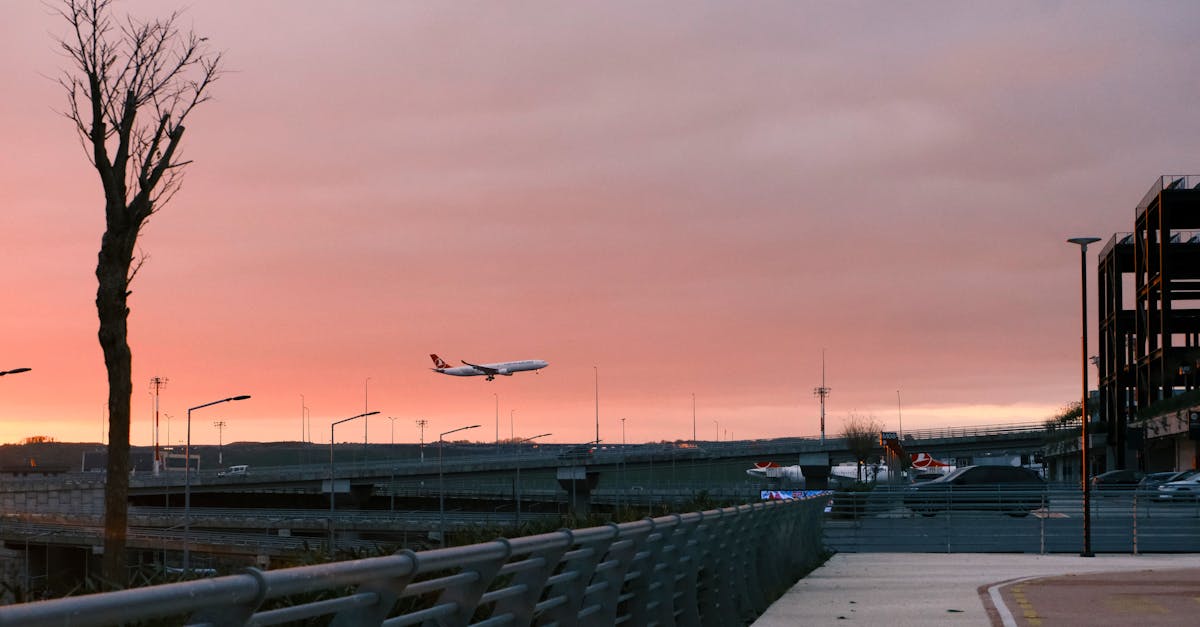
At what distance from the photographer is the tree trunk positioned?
91.1 feet

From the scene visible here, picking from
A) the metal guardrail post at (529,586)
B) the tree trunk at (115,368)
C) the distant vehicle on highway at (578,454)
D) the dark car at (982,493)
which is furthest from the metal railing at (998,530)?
the distant vehicle on highway at (578,454)

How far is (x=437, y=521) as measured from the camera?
393ft

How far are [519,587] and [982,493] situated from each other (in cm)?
3079

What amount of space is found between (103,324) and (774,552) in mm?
14779

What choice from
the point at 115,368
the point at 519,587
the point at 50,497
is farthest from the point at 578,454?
the point at 519,587

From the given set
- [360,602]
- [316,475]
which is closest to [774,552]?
[360,602]

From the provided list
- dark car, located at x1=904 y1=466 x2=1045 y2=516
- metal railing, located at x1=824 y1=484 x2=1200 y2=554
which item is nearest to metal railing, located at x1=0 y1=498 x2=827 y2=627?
metal railing, located at x1=824 y1=484 x2=1200 y2=554

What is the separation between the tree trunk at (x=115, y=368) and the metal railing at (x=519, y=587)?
13.9m

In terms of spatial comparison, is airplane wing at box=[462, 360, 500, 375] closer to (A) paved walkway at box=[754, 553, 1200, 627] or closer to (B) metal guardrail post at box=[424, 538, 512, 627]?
(A) paved walkway at box=[754, 553, 1200, 627]

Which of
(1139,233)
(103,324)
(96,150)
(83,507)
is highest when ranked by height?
(1139,233)

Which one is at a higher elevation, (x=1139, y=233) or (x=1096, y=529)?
(x=1139, y=233)

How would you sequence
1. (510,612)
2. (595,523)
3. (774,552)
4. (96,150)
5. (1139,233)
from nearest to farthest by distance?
(510,612)
(595,523)
(774,552)
(96,150)
(1139,233)

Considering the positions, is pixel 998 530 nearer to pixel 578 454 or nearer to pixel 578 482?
pixel 578 482

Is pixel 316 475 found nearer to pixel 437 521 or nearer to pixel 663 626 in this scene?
pixel 437 521
